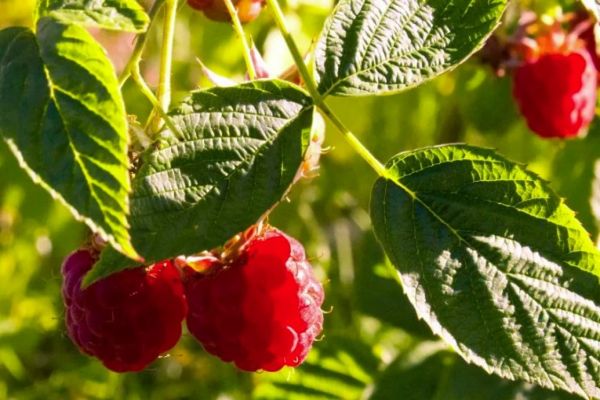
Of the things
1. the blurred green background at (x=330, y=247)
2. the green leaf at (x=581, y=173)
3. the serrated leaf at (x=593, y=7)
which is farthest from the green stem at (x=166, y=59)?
the green leaf at (x=581, y=173)

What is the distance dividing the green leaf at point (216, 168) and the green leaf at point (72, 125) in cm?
7

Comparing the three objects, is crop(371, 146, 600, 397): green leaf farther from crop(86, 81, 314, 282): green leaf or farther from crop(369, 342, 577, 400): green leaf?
crop(369, 342, 577, 400): green leaf

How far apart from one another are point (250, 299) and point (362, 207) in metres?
1.45

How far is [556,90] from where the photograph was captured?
1.63 meters

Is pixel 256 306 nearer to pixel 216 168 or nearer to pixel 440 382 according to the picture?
pixel 216 168

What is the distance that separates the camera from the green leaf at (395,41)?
1013 mm

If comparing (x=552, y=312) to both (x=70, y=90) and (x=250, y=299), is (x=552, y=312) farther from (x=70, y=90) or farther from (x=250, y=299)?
(x=70, y=90)

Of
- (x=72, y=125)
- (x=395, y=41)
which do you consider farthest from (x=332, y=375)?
(x=72, y=125)

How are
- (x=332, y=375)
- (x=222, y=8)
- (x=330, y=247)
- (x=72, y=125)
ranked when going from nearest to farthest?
(x=72, y=125) → (x=222, y=8) → (x=332, y=375) → (x=330, y=247)

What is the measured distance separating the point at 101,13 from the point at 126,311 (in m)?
0.31

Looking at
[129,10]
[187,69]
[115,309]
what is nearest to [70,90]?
[129,10]

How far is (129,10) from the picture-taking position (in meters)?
0.90

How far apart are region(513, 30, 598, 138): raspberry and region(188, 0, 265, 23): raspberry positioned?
0.53 m

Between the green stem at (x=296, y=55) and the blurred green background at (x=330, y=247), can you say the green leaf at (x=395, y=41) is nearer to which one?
the green stem at (x=296, y=55)
